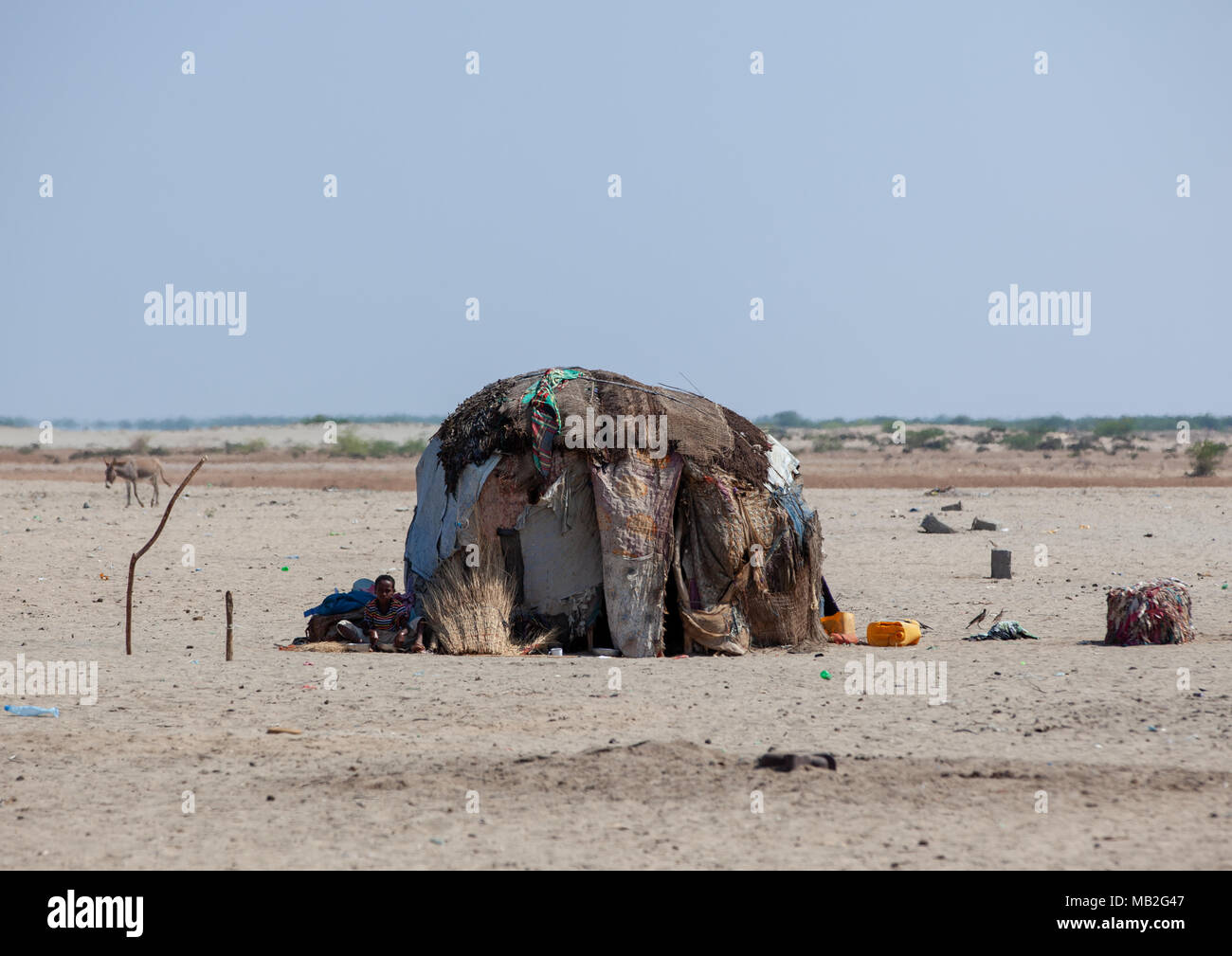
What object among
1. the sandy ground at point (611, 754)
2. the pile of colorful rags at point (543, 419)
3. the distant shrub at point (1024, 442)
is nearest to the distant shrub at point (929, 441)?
the distant shrub at point (1024, 442)

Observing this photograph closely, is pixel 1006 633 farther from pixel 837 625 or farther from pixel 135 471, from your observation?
pixel 135 471

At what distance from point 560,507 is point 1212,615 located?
25.0ft

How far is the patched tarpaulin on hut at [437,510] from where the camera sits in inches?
514

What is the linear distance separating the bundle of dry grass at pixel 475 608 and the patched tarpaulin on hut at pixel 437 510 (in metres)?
0.29

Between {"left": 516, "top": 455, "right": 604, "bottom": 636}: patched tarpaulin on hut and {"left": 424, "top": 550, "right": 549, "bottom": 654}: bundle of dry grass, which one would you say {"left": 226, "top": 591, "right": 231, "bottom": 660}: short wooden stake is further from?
{"left": 516, "top": 455, "right": 604, "bottom": 636}: patched tarpaulin on hut

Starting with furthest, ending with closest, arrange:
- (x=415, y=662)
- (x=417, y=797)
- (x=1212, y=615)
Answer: (x=1212, y=615), (x=415, y=662), (x=417, y=797)

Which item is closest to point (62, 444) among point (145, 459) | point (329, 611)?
point (145, 459)

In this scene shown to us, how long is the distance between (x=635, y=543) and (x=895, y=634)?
294 cm

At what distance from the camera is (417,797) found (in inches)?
308

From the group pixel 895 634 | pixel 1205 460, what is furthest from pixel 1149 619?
pixel 1205 460

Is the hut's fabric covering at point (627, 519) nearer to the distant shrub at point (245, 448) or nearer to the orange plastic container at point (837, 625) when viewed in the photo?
the orange plastic container at point (837, 625)

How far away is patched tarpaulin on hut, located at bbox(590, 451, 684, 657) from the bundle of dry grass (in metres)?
0.90

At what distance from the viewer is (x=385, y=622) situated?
43.6ft
